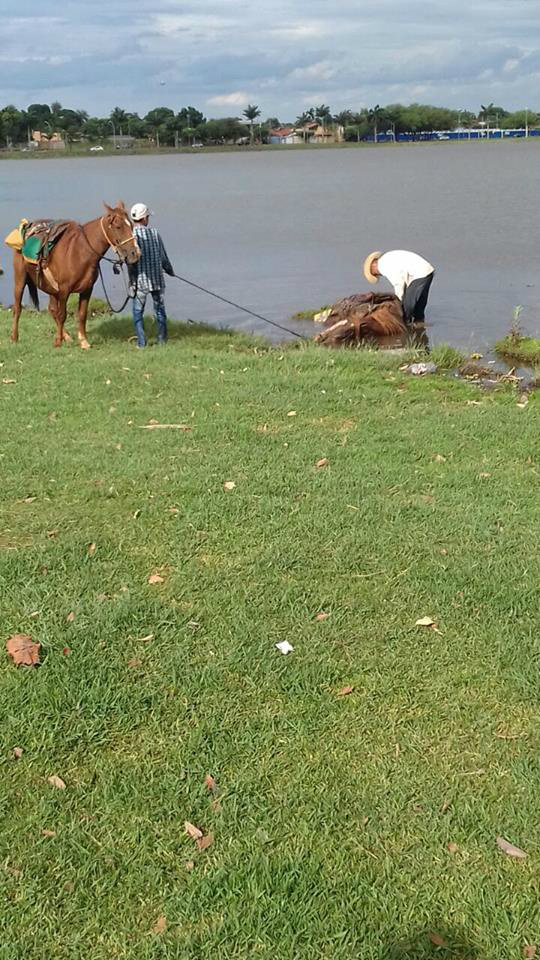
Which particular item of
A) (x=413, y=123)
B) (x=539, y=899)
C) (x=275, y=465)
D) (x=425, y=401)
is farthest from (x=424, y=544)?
(x=413, y=123)

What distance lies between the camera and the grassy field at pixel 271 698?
278 cm

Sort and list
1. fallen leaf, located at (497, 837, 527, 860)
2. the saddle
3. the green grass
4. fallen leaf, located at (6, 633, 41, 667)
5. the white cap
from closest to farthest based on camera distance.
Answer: fallen leaf, located at (497, 837, 527, 860), fallen leaf, located at (6, 633, 41, 667), the white cap, the saddle, the green grass

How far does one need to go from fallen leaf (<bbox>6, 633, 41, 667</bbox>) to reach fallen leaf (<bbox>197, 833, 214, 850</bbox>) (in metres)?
1.29

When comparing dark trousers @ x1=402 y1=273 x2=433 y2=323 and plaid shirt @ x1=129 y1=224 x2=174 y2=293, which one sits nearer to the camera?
plaid shirt @ x1=129 y1=224 x2=174 y2=293

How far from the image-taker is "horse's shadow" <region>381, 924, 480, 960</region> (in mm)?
2607

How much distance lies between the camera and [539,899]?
2795mm

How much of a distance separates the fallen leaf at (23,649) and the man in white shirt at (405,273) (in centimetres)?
1271

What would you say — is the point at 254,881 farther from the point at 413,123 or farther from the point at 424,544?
the point at 413,123

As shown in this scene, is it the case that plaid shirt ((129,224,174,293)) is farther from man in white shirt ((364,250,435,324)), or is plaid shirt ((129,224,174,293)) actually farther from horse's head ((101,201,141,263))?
man in white shirt ((364,250,435,324))

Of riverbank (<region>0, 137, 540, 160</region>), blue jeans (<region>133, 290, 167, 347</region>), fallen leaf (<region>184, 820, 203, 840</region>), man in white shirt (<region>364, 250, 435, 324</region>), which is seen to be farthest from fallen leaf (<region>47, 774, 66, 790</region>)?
riverbank (<region>0, 137, 540, 160</region>)

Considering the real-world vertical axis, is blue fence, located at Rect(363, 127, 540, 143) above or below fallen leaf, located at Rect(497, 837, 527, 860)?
above

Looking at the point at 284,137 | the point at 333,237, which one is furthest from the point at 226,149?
the point at 333,237

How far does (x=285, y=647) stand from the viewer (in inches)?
161

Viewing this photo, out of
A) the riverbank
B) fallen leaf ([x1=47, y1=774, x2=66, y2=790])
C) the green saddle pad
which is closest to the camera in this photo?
fallen leaf ([x1=47, y1=774, x2=66, y2=790])
